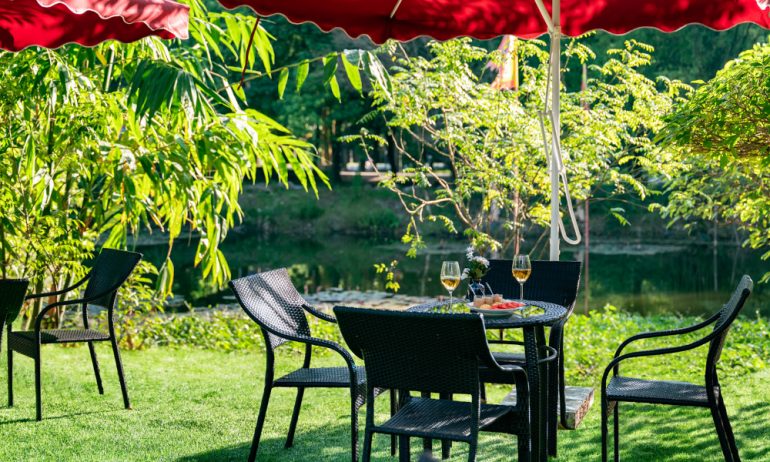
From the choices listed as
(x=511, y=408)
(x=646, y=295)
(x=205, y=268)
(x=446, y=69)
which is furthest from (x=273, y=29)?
(x=511, y=408)

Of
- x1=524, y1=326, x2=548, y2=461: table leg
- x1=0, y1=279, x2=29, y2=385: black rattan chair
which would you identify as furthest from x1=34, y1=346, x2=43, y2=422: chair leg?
x1=524, y1=326, x2=548, y2=461: table leg

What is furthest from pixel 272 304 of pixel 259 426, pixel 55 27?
pixel 55 27

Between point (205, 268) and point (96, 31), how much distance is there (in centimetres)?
318

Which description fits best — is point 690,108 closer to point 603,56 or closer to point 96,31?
point 96,31

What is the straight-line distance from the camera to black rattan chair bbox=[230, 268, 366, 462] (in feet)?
12.1

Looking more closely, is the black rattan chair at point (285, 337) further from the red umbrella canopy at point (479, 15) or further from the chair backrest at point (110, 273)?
A: the red umbrella canopy at point (479, 15)

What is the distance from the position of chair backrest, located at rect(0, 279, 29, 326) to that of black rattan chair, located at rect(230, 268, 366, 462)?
1200mm

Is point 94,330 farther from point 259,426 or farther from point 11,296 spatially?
point 259,426

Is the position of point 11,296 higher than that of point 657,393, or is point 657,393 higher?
point 11,296

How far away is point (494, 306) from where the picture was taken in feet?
12.2

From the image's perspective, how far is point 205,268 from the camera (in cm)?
725

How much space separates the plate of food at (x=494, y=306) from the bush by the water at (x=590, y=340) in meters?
3.23

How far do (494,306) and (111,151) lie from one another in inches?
155

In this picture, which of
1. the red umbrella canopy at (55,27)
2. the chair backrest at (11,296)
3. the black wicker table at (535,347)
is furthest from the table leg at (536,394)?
the chair backrest at (11,296)
